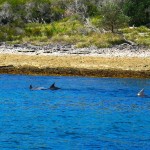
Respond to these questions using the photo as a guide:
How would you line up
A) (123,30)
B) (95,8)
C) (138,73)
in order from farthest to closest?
(95,8), (123,30), (138,73)

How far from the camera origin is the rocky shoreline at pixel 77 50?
133ft

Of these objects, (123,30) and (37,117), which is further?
(123,30)

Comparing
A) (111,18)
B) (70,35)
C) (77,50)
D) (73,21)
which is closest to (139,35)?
(111,18)

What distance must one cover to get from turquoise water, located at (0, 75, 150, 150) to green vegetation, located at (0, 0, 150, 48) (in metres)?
13.0

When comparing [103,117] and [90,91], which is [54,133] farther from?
[90,91]

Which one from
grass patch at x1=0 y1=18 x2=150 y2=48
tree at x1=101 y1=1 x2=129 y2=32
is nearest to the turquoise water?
grass patch at x1=0 y1=18 x2=150 y2=48

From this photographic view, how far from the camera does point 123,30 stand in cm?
5300

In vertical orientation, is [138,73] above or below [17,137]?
below

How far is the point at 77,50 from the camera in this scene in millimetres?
42125

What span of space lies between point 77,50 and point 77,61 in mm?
4405

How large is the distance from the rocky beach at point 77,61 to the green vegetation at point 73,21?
284cm

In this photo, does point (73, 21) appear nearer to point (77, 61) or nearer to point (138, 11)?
point (138, 11)

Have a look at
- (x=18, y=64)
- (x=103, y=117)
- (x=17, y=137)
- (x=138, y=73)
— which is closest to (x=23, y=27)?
(x=18, y=64)

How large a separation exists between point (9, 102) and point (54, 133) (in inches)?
289
